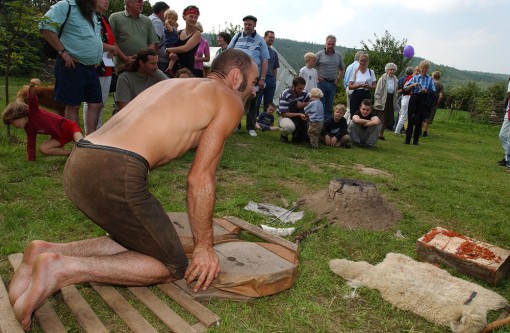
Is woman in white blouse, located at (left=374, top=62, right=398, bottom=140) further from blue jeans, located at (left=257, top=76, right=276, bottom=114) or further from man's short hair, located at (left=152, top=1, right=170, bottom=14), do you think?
man's short hair, located at (left=152, top=1, right=170, bottom=14)

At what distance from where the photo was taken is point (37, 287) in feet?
6.87

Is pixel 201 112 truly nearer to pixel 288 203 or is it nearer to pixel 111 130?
pixel 111 130

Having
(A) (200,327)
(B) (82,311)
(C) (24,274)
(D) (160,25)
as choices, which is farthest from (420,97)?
(C) (24,274)

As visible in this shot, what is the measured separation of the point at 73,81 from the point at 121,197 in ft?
11.2

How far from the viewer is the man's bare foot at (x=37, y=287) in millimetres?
2086

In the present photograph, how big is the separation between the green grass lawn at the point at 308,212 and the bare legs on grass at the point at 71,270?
0.27 metres

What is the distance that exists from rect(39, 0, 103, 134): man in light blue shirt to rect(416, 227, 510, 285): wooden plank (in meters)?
4.49

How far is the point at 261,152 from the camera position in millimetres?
7125

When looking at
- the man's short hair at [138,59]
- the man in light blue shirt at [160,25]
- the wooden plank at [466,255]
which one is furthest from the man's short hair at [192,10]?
the wooden plank at [466,255]

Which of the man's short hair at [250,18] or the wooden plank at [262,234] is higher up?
the man's short hair at [250,18]

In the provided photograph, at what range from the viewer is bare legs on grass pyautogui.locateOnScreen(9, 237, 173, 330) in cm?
211

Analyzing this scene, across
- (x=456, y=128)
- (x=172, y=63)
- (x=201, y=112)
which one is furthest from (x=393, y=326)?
(x=456, y=128)

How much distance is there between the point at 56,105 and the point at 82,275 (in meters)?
5.06

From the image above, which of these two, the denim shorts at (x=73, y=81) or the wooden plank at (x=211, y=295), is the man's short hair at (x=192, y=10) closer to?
the denim shorts at (x=73, y=81)
